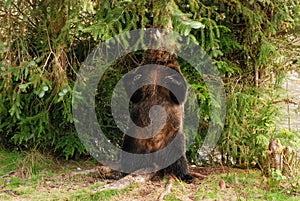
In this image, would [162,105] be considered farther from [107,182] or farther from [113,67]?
[113,67]

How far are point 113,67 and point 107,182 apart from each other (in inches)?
66.2

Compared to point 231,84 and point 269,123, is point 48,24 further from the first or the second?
point 269,123

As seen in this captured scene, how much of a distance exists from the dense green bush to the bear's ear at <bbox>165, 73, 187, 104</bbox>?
0.52 m

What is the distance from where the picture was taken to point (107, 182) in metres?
4.55

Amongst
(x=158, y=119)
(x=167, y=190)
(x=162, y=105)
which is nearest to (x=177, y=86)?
(x=162, y=105)

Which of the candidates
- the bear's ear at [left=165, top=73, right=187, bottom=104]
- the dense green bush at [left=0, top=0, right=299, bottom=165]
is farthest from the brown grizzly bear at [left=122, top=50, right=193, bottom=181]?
the dense green bush at [left=0, top=0, right=299, bottom=165]

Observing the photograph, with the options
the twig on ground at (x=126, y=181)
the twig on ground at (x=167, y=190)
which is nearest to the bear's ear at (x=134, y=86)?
the twig on ground at (x=126, y=181)

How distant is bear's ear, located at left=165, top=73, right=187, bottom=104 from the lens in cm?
441

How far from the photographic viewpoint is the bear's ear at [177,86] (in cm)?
441

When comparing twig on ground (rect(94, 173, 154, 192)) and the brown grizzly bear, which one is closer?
twig on ground (rect(94, 173, 154, 192))

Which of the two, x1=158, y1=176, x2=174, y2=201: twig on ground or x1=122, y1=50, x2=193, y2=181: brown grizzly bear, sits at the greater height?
x1=122, y1=50, x2=193, y2=181: brown grizzly bear

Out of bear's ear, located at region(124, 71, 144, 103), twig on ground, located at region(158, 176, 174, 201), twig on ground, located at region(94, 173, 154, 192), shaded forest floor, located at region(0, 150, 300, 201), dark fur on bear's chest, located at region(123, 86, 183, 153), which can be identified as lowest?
shaded forest floor, located at region(0, 150, 300, 201)

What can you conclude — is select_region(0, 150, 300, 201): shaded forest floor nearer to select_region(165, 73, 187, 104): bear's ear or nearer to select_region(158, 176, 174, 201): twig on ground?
select_region(158, 176, 174, 201): twig on ground

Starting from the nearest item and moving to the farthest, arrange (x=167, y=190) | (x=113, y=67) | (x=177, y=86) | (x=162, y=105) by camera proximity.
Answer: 1. (x=167, y=190)
2. (x=177, y=86)
3. (x=162, y=105)
4. (x=113, y=67)
